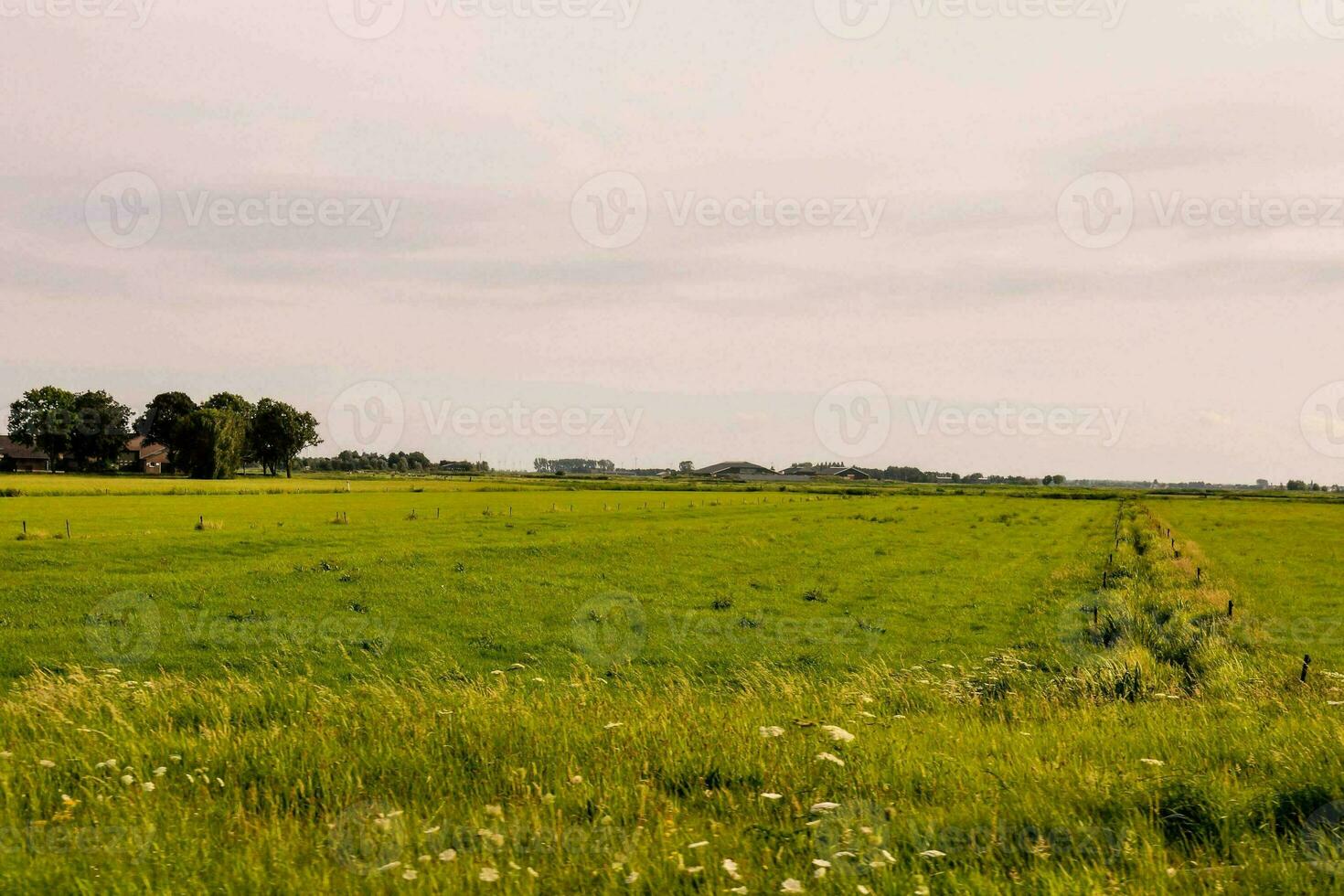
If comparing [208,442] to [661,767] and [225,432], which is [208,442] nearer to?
[225,432]

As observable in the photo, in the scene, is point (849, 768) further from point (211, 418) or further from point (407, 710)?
point (211, 418)

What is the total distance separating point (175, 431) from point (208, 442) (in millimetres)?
6699

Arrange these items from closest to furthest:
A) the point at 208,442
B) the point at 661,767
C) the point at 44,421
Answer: the point at 661,767 < the point at 208,442 < the point at 44,421

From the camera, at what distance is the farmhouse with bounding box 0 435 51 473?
164 m

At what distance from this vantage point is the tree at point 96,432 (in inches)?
6122

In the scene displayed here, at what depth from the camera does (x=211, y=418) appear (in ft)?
463

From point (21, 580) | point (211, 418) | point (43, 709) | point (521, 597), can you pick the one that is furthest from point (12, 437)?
point (43, 709)

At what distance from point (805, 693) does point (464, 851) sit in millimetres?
7135

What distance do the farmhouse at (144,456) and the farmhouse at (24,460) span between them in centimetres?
1295

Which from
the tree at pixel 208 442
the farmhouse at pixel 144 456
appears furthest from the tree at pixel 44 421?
the tree at pixel 208 442

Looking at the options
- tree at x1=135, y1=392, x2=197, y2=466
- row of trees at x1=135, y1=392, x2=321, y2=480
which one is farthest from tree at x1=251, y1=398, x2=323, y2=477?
tree at x1=135, y1=392, x2=197, y2=466

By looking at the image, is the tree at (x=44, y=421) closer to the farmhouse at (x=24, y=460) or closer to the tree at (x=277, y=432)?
the farmhouse at (x=24, y=460)

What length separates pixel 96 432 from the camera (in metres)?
156

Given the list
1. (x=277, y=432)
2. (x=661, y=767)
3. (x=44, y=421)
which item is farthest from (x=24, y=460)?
(x=661, y=767)
